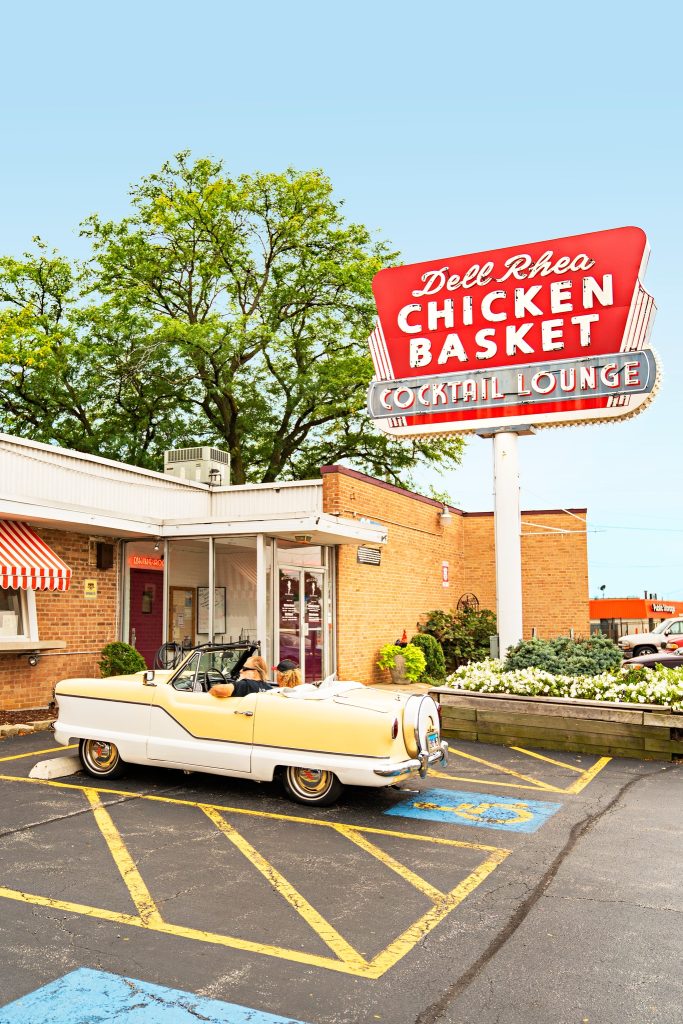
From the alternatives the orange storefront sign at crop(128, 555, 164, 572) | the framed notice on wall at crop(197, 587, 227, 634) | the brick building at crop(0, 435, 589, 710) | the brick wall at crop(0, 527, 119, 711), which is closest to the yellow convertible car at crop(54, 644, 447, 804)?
the brick building at crop(0, 435, 589, 710)

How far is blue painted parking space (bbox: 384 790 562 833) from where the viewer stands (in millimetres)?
8039

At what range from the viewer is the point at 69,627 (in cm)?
1555

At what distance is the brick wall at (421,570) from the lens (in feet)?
64.1

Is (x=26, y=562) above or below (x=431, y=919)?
above

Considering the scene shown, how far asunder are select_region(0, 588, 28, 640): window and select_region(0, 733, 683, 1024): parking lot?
520 cm

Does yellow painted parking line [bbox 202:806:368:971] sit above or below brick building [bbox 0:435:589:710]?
below

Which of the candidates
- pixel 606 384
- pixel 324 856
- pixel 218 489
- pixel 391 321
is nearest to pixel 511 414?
pixel 606 384

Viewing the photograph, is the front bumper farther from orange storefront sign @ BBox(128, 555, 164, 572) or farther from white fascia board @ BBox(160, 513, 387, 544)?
orange storefront sign @ BBox(128, 555, 164, 572)

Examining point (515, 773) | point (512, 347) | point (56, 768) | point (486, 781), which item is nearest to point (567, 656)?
point (515, 773)

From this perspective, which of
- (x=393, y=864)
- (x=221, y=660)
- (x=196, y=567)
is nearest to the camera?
(x=393, y=864)

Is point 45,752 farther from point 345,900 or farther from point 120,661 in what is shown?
point 345,900

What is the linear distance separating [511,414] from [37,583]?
8622 mm

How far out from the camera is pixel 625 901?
19.4 ft

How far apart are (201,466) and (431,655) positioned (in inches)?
298
